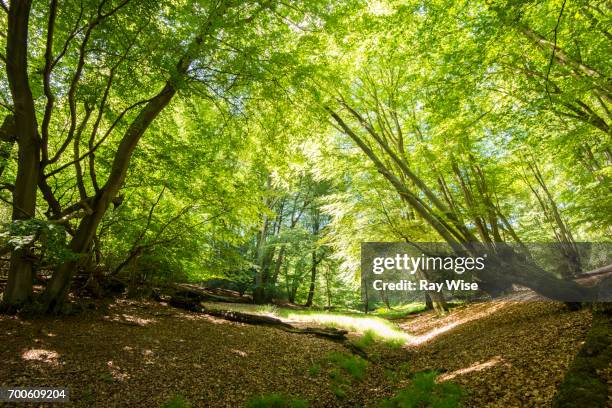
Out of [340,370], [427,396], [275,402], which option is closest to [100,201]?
[275,402]

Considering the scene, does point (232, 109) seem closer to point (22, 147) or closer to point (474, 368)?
point (22, 147)

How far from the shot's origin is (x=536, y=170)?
16.3 metres

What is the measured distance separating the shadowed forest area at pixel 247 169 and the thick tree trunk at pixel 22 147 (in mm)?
33

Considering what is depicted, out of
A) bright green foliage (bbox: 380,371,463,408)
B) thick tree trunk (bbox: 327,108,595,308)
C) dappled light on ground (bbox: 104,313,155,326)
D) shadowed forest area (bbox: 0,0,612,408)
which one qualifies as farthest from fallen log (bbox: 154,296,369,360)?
thick tree trunk (bbox: 327,108,595,308)

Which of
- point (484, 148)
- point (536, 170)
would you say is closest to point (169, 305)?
point (484, 148)

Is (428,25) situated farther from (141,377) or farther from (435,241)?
(435,241)

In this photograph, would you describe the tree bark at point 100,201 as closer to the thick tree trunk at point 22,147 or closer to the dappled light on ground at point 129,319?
the thick tree trunk at point 22,147

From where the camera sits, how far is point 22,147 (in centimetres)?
652

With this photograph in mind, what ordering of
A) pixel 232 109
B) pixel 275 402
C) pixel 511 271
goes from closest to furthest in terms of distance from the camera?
pixel 275 402 → pixel 232 109 → pixel 511 271

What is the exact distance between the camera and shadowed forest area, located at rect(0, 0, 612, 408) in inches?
206

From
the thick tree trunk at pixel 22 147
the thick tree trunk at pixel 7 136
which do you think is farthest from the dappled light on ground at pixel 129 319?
the thick tree trunk at pixel 7 136

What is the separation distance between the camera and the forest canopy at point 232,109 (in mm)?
5816

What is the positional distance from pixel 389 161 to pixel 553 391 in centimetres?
921

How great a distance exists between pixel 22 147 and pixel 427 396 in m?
8.43
